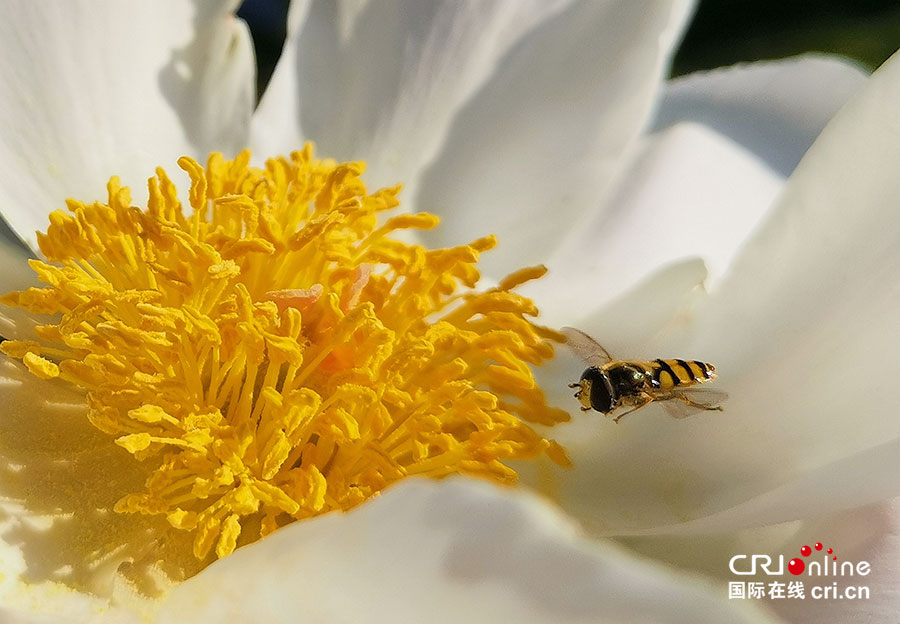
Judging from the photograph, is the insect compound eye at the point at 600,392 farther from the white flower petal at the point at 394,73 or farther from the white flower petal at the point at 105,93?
the white flower petal at the point at 105,93

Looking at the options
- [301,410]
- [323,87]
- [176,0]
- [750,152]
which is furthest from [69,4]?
[750,152]

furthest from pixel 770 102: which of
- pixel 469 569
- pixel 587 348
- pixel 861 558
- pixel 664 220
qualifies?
pixel 469 569

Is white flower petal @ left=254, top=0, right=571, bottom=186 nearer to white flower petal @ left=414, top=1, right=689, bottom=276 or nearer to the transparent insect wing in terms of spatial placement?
white flower petal @ left=414, top=1, right=689, bottom=276

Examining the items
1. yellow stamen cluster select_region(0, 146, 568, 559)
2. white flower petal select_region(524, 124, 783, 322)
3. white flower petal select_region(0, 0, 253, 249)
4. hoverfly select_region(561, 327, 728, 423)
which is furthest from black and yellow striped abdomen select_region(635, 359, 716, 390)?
white flower petal select_region(0, 0, 253, 249)

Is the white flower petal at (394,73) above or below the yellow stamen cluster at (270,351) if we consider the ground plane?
above

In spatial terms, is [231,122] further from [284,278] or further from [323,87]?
[284,278]

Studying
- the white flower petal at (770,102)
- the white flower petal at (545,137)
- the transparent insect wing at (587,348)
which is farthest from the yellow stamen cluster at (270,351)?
the white flower petal at (770,102)

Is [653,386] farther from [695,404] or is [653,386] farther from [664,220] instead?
[664,220]
